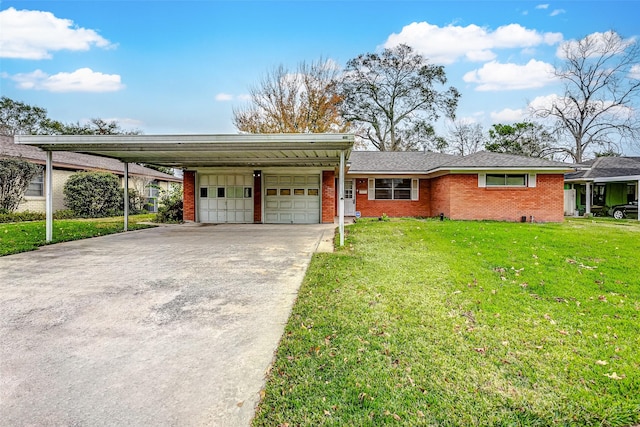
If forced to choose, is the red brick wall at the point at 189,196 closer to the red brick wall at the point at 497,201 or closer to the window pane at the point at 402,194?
the window pane at the point at 402,194

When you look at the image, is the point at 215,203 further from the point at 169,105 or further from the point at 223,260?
the point at 223,260

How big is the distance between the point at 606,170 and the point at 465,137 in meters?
17.3

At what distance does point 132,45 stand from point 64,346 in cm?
1612

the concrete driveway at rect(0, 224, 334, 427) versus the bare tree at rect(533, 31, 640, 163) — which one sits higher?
the bare tree at rect(533, 31, 640, 163)

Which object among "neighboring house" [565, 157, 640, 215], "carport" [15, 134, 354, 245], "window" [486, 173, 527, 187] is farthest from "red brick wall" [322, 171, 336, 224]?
"neighboring house" [565, 157, 640, 215]

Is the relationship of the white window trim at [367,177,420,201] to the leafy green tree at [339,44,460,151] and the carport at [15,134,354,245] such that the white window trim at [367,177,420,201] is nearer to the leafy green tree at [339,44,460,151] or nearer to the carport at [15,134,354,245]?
the carport at [15,134,354,245]

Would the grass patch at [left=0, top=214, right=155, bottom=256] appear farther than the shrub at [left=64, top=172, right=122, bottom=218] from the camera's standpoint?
No

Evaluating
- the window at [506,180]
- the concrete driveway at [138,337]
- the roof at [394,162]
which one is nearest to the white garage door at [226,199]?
the roof at [394,162]

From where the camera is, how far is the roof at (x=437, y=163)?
625 inches

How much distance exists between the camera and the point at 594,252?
7.80m

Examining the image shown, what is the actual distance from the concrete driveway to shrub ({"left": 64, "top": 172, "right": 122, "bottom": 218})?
12122 mm

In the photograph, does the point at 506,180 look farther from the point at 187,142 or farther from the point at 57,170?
the point at 57,170

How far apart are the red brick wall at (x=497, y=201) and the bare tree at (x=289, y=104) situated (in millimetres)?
13573

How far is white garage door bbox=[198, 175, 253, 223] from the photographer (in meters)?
16.2
